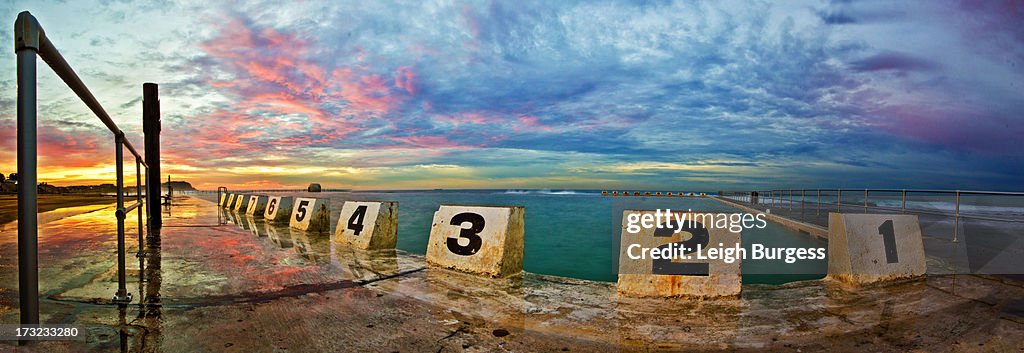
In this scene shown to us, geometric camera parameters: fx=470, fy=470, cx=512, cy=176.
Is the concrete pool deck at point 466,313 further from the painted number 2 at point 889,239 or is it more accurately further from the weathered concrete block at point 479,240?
the painted number 2 at point 889,239

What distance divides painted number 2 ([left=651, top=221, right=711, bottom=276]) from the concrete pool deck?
35cm

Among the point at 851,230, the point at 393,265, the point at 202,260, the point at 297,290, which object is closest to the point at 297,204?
the point at 202,260

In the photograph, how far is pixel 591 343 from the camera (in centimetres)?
372

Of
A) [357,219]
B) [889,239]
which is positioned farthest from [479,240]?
[889,239]

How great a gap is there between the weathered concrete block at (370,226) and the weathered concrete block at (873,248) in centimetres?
701

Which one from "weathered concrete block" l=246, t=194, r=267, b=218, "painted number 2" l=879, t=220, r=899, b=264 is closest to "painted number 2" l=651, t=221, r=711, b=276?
"painted number 2" l=879, t=220, r=899, b=264

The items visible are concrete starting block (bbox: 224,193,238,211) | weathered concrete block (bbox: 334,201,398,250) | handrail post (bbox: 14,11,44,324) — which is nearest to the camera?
handrail post (bbox: 14,11,44,324)

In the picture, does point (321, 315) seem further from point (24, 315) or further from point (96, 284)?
point (96, 284)

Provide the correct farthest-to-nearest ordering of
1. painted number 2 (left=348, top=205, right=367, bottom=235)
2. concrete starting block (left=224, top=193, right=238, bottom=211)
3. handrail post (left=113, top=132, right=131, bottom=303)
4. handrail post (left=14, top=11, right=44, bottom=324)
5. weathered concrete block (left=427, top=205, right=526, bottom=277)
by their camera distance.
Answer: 1. concrete starting block (left=224, top=193, right=238, bottom=211)
2. painted number 2 (left=348, top=205, right=367, bottom=235)
3. weathered concrete block (left=427, top=205, right=526, bottom=277)
4. handrail post (left=113, top=132, right=131, bottom=303)
5. handrail post (left=14, top=11, right=44, bottom=324)

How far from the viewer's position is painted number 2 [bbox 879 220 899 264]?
611cm

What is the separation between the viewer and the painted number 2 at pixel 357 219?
905 cm

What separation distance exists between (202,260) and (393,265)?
3076 mm

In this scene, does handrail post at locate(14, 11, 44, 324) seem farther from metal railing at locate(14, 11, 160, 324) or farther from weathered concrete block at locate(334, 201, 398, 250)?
weathered concrete block at locate(334, 201, 398, 250)

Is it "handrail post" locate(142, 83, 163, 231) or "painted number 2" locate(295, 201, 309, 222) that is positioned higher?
"handrail post" locate(142, 83, 163, 231)
